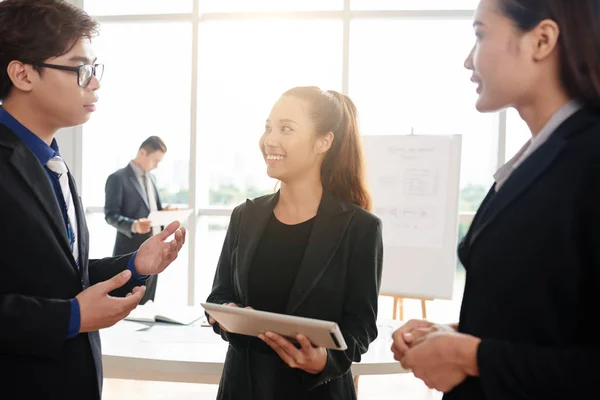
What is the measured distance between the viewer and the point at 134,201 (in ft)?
15.9

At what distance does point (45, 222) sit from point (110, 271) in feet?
1.37

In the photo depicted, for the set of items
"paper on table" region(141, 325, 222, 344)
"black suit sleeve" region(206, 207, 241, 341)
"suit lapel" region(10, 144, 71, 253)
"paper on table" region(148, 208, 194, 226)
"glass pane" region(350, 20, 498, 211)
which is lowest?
"paper on table" region(141, 325, 222, 344)

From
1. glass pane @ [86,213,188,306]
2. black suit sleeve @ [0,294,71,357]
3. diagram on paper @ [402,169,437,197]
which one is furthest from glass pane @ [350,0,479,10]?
black suit sleeve @ [0,294,71,357]

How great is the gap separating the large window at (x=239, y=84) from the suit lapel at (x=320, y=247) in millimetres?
3661

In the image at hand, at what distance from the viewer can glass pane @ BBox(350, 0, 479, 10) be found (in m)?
5.29

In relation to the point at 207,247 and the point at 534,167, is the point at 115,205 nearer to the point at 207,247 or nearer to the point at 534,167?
the point at 207,247

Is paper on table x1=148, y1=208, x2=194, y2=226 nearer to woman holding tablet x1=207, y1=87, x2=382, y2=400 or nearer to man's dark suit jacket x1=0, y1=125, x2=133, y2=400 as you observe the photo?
woman holding tablet x1=207, y1=87, x2=382, y2=400

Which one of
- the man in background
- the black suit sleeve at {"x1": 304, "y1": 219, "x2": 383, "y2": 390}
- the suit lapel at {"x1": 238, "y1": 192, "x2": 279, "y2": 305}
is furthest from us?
the man in background

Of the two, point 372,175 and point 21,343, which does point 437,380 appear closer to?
point 21,343

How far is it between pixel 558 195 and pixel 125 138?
562cm

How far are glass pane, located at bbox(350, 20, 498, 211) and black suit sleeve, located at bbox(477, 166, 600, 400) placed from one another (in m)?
4.47

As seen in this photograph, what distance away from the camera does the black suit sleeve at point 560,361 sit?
33.9 inches

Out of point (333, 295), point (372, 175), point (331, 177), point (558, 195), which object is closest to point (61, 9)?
point (331, 177)

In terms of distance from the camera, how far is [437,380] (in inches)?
40.6
